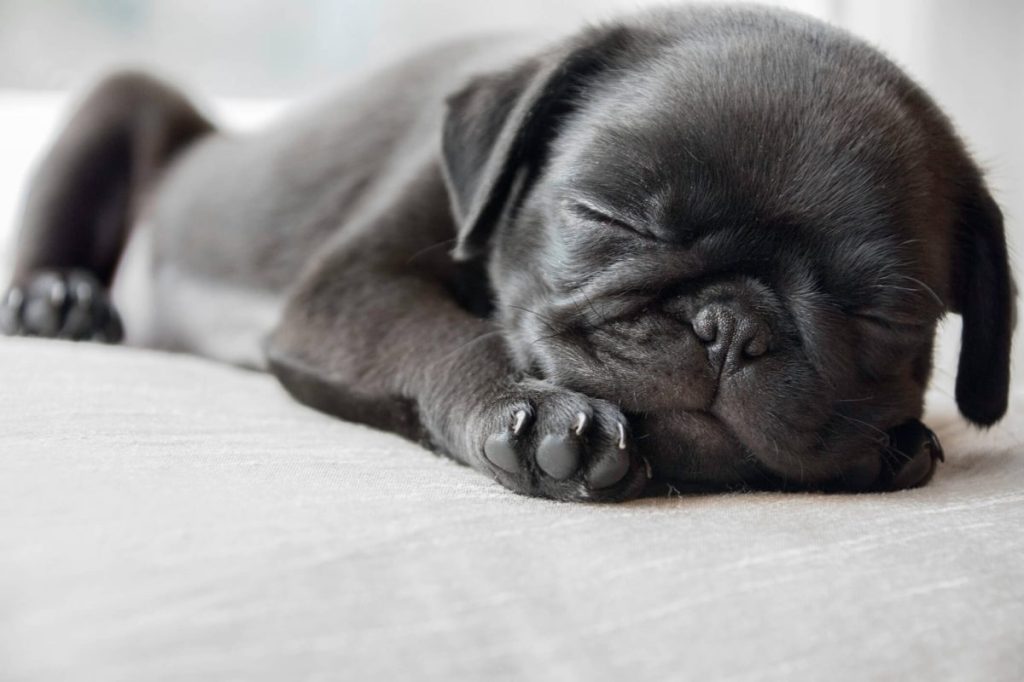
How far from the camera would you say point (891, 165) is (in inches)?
74.4

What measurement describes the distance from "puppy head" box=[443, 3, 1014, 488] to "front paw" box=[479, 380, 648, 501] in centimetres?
9

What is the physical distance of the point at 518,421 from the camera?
1.70m

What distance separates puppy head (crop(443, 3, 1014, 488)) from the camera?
1.76m

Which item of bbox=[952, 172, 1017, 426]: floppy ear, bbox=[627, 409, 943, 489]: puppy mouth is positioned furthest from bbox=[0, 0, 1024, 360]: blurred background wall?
bbox=[627, 409, 943, 489]: puppy mouth

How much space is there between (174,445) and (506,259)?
75 centimetres

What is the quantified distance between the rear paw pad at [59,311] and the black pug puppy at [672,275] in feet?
3.93

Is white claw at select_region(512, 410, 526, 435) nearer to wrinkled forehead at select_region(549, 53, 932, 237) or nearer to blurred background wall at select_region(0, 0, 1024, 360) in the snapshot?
wrinkled forehead at select_region(549, 53, 932, 237)

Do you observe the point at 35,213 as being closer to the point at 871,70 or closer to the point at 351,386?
the point at 351,386

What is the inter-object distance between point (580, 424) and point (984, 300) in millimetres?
1026

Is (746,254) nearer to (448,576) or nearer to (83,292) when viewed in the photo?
(448,576)

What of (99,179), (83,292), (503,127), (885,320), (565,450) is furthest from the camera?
(99,179)

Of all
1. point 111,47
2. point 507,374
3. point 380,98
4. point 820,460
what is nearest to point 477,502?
point 507,374

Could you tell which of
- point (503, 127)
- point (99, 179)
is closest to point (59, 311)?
point (99, 179)

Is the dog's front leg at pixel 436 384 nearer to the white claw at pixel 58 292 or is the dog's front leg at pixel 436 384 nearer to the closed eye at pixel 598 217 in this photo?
the closed eye at pixel 598 217
